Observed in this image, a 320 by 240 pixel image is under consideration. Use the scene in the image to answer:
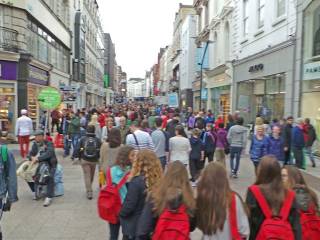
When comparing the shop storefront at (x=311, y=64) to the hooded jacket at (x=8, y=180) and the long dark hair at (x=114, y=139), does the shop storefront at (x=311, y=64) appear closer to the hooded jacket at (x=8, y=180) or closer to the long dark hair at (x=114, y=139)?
the long dark hair at (x=114, y=139)

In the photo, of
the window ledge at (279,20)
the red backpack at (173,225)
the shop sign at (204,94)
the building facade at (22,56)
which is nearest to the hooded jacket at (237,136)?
the window ledge at (279,20)

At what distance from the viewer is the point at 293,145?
11641mm

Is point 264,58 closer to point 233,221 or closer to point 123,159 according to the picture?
point 123,159

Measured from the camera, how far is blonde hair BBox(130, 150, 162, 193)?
3955 millimetres

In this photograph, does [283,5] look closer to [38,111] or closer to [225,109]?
[225,109]

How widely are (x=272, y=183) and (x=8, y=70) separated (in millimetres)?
17419

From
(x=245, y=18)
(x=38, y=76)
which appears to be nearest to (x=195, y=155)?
(x=245, y=18)

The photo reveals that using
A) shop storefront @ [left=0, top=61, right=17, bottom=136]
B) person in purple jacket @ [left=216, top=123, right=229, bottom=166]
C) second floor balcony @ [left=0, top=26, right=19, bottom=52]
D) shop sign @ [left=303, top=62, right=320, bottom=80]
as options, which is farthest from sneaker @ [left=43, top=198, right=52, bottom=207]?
second floor balcony @ [left=0, top=26, right=19, bottom=52]

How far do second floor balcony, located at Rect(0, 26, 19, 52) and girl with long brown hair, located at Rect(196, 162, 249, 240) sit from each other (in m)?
17.4

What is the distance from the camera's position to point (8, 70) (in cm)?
1883

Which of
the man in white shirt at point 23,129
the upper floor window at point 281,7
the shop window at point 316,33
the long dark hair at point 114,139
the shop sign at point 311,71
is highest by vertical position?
the upper floor window at point 281,7

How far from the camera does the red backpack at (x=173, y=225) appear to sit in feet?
10.8

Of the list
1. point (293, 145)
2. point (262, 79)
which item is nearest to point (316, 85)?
point (293, 145)

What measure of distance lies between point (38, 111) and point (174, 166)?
20.8 m
